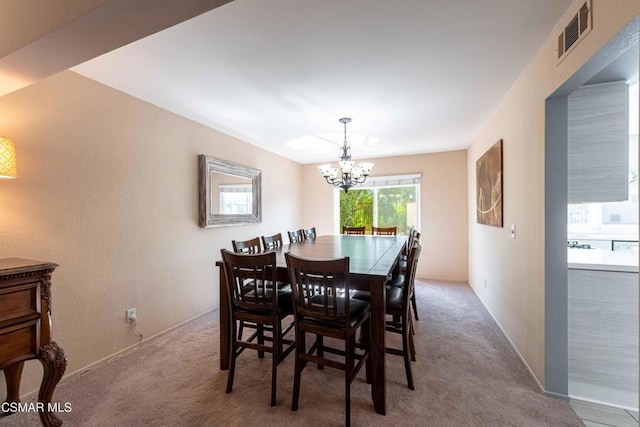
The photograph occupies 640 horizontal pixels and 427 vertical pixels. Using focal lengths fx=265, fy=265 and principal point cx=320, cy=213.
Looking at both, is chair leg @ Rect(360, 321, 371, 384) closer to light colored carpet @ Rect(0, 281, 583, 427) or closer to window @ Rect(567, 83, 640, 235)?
light colored carpet @ Rect(0, 281, 583, 427)

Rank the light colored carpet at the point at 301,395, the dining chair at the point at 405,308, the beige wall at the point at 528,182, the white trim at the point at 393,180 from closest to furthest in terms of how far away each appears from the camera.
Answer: the beige wall at the point at 528,182, the light colored carpet at the point at 301,395, the dining chair at the point at 405,308, the white trim at the point at 393,180

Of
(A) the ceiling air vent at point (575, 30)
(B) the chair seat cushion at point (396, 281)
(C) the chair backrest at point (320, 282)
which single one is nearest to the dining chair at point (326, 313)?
(C) the chair backrest at point (320, 282)

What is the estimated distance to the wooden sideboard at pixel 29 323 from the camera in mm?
1360

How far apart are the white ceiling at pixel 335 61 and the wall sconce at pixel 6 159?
82 cm

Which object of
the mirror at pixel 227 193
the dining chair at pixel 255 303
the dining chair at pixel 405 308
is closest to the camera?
the dining chair at pixel 255 303

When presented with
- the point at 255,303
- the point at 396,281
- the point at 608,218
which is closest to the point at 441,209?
the point at 608,218

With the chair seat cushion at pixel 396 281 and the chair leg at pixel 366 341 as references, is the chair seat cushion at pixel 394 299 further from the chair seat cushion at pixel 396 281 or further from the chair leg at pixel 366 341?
the chair seat cushion at pixel 396 281

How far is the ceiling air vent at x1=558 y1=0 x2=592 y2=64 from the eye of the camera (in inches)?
51.7

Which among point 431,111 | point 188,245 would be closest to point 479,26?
point 431,111

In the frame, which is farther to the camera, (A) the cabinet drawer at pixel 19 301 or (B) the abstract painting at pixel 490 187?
(B) the abstract painting at pixel 490 187

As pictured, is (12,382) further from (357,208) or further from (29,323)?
(357,208)

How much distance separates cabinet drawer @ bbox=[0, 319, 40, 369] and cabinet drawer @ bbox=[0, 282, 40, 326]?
56 millimetres

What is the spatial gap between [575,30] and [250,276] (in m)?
2.34

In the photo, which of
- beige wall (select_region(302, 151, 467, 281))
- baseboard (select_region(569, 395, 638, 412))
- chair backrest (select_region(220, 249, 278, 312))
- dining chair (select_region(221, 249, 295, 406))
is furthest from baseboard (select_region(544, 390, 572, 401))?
beige wall (select_region(302, 151, 467, 281))
